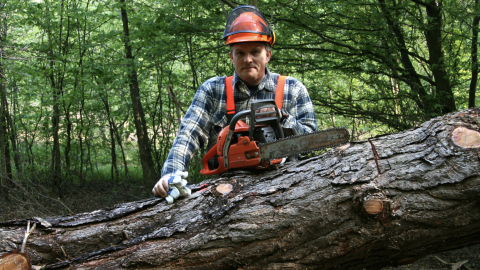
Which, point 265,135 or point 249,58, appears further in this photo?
point 249,58

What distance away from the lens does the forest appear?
14.7 feet

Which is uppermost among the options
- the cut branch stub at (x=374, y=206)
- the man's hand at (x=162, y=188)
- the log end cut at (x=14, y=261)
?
the man's hand at (x=162, y=188)

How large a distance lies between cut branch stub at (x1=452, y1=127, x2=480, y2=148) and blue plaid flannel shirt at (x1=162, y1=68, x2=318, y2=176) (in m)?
1.05

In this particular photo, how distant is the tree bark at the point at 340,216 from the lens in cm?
161

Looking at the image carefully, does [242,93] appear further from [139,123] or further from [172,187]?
[139,123]

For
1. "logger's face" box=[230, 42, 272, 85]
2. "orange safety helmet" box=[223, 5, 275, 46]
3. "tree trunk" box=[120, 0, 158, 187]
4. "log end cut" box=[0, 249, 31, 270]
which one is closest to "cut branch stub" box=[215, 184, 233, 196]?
"logger's face" box=[230, 42, 272, 85]

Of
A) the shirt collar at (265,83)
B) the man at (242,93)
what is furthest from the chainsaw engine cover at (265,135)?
the shirt collar at (265,83)

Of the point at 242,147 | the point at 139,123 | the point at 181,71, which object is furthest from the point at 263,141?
the point at 181,71

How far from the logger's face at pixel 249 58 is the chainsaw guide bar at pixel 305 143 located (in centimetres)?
75

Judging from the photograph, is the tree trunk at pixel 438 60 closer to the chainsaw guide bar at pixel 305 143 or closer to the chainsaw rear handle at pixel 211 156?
the chainsaw guide bar at pixel 305 143

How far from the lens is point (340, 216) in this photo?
5.50 ft

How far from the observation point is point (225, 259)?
5.67ft

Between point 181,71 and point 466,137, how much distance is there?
6.18m

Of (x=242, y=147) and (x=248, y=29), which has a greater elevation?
(x=248, y=29)
